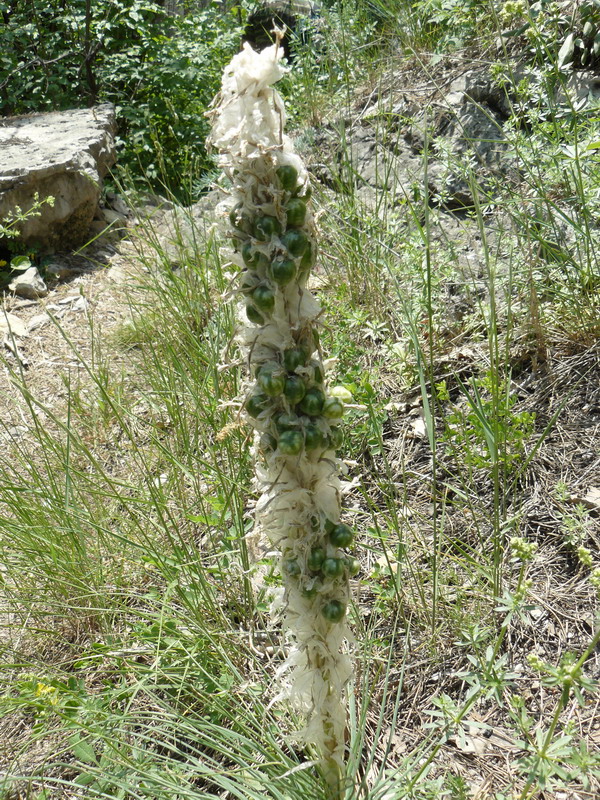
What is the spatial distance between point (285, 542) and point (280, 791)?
1.85 ft

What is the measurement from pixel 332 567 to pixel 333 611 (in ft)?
0.31

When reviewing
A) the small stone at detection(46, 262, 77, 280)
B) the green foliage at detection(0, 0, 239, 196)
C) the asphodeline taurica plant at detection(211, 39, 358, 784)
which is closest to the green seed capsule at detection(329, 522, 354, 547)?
the asphodeline taurica plant at detection(211, 39, 358, 784)

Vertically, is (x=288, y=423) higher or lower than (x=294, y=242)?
lower

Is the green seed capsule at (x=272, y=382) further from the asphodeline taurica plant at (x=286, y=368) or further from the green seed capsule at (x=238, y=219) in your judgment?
the green seed capsule at (x=238, y=219)

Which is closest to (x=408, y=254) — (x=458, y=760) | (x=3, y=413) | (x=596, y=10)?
(x=596, y=10)

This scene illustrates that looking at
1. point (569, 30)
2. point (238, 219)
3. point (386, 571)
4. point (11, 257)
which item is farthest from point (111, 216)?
point (238, 219)

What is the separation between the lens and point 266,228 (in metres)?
0.89

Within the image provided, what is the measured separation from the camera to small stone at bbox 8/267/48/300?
398 cm

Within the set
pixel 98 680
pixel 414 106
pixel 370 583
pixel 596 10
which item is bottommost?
pixel 98 680

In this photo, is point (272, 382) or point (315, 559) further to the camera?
point (315, 559)

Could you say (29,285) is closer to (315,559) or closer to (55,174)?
(55,174)

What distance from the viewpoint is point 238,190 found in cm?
91

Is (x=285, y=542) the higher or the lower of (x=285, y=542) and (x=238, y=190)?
the lower

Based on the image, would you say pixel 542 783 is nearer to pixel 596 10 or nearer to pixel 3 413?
pixel 3 413
